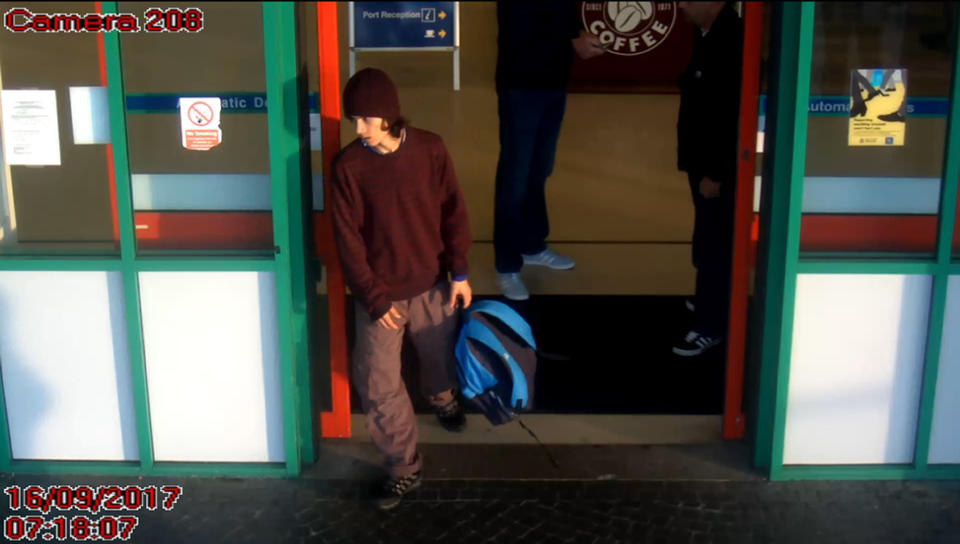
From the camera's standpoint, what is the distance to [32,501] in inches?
155

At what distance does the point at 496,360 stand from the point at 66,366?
1.76m

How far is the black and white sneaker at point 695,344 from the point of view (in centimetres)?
543

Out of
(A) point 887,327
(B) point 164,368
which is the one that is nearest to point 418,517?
(B) point 164,368

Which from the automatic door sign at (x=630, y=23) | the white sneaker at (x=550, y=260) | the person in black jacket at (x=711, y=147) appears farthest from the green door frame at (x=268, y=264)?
the automatic door sign at (x=630, y=23)

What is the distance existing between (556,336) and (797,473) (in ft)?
6.40

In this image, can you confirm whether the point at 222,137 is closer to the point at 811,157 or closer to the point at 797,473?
the point at 811,157

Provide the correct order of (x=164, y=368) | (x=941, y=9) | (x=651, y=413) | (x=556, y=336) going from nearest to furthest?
(x=941, y=9) → (x=164, y=368) → (x=651, y=413) → (x=556, y=336)

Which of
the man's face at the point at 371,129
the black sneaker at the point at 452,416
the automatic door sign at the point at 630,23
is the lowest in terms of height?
the black sneaker at the point at 452,416

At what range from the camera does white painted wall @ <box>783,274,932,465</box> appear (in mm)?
3916

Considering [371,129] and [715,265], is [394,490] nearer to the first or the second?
[371,129]

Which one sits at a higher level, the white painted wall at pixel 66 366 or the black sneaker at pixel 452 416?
the white painted wall at pixel 66 366

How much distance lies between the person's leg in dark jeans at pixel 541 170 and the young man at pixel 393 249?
2.41 metres

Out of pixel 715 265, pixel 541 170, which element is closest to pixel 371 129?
pixel 715 265

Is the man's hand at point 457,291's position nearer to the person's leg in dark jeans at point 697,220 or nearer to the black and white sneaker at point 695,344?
the person's leg in dark jeans at point 697,220
